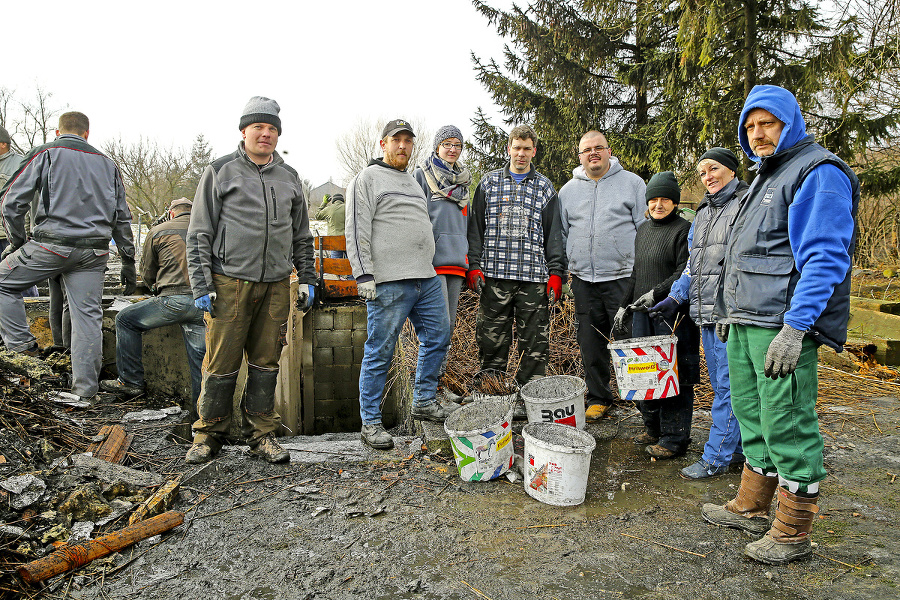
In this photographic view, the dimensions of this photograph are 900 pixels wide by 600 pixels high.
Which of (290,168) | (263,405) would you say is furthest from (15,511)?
(290,168)

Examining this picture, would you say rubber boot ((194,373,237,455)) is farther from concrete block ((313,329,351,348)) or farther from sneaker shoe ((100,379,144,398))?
concrete block ((313,329,351,348))

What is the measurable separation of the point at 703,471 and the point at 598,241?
1.78m

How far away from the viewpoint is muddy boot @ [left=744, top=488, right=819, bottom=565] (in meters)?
2.34

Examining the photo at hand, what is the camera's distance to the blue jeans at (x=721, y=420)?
10.6 ft

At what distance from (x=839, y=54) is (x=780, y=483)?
8.03 m

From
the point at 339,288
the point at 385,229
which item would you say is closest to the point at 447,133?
the point at 385,229

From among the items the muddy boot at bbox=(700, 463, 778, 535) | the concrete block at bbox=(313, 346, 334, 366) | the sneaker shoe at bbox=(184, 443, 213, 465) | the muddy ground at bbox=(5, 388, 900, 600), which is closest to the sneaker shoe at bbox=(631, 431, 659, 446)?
the muddy ground at bbox=(5, 388, 900, 600)

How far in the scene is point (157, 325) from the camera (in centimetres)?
468

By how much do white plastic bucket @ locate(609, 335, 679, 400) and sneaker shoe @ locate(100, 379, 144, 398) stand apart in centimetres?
413

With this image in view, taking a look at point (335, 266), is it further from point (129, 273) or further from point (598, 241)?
point (598, 241)

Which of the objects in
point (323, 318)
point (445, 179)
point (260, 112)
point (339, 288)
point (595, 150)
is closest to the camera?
point (260, 112)

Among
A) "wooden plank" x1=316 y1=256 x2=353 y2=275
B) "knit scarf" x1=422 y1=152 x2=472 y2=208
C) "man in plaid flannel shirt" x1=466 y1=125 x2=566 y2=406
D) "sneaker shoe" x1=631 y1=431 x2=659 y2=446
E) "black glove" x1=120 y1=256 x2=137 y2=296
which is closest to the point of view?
"sneaker shoe" x1=631 y1=431 x2=659 y2=446

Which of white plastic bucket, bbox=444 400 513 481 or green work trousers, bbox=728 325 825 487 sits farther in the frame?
white plastic bucket, bbox=444 400 513 481

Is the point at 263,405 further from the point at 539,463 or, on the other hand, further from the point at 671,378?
the point at 671,378
